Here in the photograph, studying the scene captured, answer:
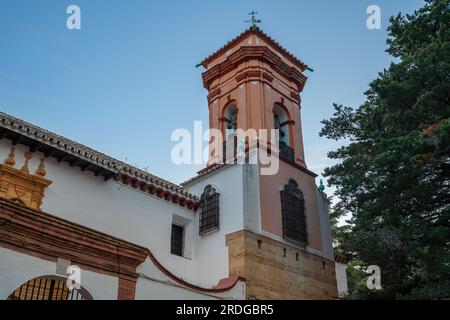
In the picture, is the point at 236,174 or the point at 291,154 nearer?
the point at 236,174

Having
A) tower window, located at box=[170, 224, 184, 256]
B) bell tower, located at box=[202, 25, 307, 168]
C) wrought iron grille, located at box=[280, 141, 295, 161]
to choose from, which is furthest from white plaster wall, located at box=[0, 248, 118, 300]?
wrought iron grille, located at box=[280, 141, 295, 161]

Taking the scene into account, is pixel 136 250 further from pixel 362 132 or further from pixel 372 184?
pixel 362 132

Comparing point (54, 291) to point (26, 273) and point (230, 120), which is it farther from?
point (230, 120)

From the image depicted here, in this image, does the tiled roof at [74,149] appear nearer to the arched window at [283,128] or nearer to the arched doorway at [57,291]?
the arched window at [283,128]

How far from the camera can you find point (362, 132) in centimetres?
1756

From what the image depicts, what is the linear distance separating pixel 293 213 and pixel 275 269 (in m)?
Answer: 2.58

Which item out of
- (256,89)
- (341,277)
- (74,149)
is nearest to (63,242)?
(74,149)

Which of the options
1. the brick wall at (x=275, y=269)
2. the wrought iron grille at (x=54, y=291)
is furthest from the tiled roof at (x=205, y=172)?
the wrought iron grille at (x=54, y=291)

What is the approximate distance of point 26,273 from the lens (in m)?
7.90

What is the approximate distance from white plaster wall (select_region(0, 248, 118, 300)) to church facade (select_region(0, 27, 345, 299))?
0.02 meters

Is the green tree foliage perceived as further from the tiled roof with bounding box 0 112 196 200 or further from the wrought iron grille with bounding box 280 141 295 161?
the tiled roof with bounding box 0 112 196 200
